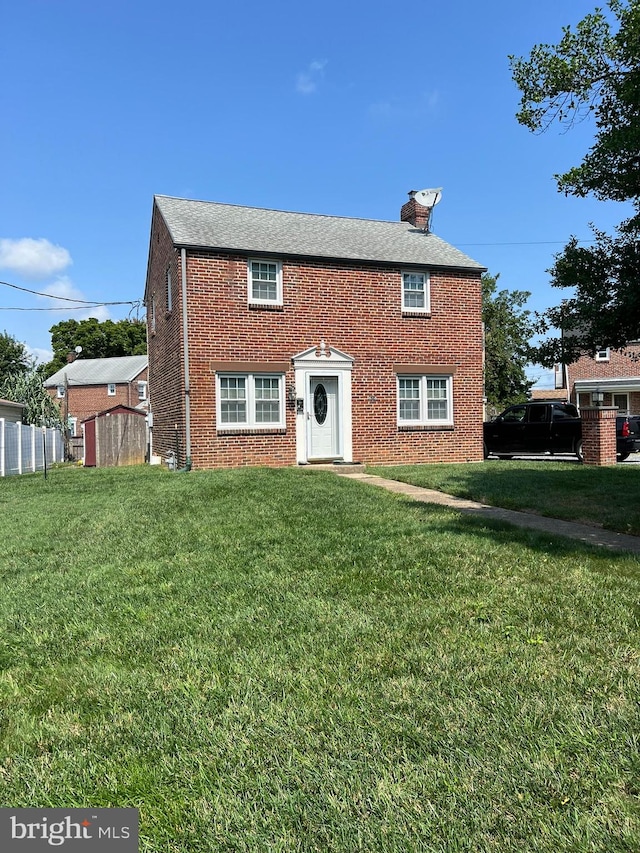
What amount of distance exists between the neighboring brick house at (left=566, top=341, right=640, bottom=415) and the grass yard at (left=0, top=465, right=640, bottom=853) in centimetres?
3214

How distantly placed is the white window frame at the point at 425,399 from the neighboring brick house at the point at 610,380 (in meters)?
19.8

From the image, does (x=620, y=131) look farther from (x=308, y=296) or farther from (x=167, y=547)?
(x=308, y=296)

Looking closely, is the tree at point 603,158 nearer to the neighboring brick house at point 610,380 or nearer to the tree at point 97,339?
the neighboring brick house at point 610,380

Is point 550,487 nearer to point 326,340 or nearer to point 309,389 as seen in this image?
point 309,389

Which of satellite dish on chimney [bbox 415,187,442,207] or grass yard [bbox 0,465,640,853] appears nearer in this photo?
grass yard [bbox 0,465,640,853]

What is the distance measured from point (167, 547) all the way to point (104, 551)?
67 centimetres

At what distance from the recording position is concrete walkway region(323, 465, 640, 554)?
6.42 m

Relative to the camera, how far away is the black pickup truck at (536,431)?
18.6m

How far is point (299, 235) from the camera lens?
1736 cm

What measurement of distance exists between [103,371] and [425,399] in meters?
44.6

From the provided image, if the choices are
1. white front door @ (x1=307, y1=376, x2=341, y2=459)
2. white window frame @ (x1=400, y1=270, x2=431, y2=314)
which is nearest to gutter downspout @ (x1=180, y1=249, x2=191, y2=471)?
white front door @ (x1=307, y1=376, x2=341, y2=459)

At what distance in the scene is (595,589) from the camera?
4492mm

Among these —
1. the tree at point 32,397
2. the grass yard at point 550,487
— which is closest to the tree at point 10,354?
the tree at point 32,397

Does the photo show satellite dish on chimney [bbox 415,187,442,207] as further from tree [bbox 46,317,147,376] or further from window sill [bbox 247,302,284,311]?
tree [bbox 46,317,147,376]
